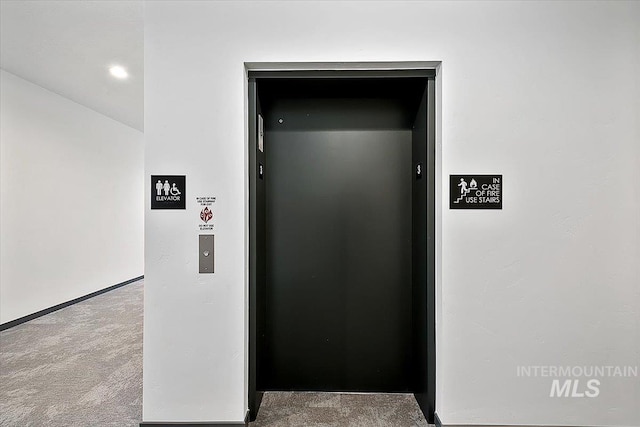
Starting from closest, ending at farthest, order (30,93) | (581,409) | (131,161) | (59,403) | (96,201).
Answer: (581,409) → (59,403) → (30,93) → (96,201) → (131,161)

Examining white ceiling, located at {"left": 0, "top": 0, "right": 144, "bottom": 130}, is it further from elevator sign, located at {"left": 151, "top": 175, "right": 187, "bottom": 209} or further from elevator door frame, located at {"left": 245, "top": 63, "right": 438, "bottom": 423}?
elevator sign, located at {"left": 151, "top": 175, "right": 187, "bottom": 209}

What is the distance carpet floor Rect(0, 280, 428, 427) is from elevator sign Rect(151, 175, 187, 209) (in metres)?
1.40

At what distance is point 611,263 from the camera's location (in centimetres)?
200

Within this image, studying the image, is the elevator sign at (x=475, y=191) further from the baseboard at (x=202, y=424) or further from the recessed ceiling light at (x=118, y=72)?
the recessed ceiling light at (x=118, y=72)

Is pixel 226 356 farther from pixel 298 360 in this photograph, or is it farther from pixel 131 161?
pixel 131 161

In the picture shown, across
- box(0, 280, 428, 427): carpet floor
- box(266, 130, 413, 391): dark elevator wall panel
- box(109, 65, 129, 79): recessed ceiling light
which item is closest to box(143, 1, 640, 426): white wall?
box(0, 280, 428, 427): carpet floor

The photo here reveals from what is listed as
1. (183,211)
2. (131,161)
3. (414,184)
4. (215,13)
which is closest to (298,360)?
(183,211)

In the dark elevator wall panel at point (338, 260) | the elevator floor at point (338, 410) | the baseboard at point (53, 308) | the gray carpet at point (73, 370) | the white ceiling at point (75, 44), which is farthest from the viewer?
the baseboard at point (53, 308)

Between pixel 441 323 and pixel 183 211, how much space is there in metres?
1.64

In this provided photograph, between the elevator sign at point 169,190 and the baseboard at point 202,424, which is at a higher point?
the elevator sign at point 169,190

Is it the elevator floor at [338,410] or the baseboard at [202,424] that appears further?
the elevator floor at [338,410]

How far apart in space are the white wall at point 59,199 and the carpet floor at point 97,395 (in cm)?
87

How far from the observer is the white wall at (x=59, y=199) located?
4.13m

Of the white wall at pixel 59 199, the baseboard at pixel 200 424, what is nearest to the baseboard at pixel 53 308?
the white wall at pixel 59 199
